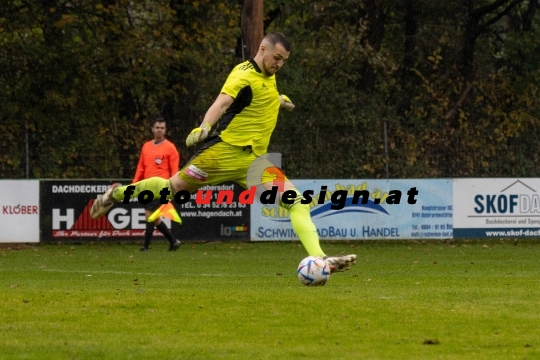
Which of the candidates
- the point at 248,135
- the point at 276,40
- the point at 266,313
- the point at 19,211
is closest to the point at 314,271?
the point at 266,313

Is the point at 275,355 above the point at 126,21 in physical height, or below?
below

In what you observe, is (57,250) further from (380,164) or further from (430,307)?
(430,307)

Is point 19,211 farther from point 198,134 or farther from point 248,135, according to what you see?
point 198,134

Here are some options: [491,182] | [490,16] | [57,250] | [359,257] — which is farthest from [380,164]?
[490,16]

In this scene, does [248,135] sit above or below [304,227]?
above

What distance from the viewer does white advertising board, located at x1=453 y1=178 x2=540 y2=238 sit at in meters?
21.0

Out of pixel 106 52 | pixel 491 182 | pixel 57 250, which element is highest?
pixel 106 52

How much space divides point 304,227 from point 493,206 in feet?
39.4

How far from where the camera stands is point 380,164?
23.0m

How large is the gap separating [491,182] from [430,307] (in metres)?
12.7

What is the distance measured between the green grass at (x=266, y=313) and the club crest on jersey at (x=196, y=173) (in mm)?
1093

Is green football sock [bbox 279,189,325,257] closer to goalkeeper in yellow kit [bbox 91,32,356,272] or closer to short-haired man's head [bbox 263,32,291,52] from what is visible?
goalkeeper in yellow kit [bbox 91,32,356,272]

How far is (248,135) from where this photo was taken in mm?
9922

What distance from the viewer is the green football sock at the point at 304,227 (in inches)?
385
